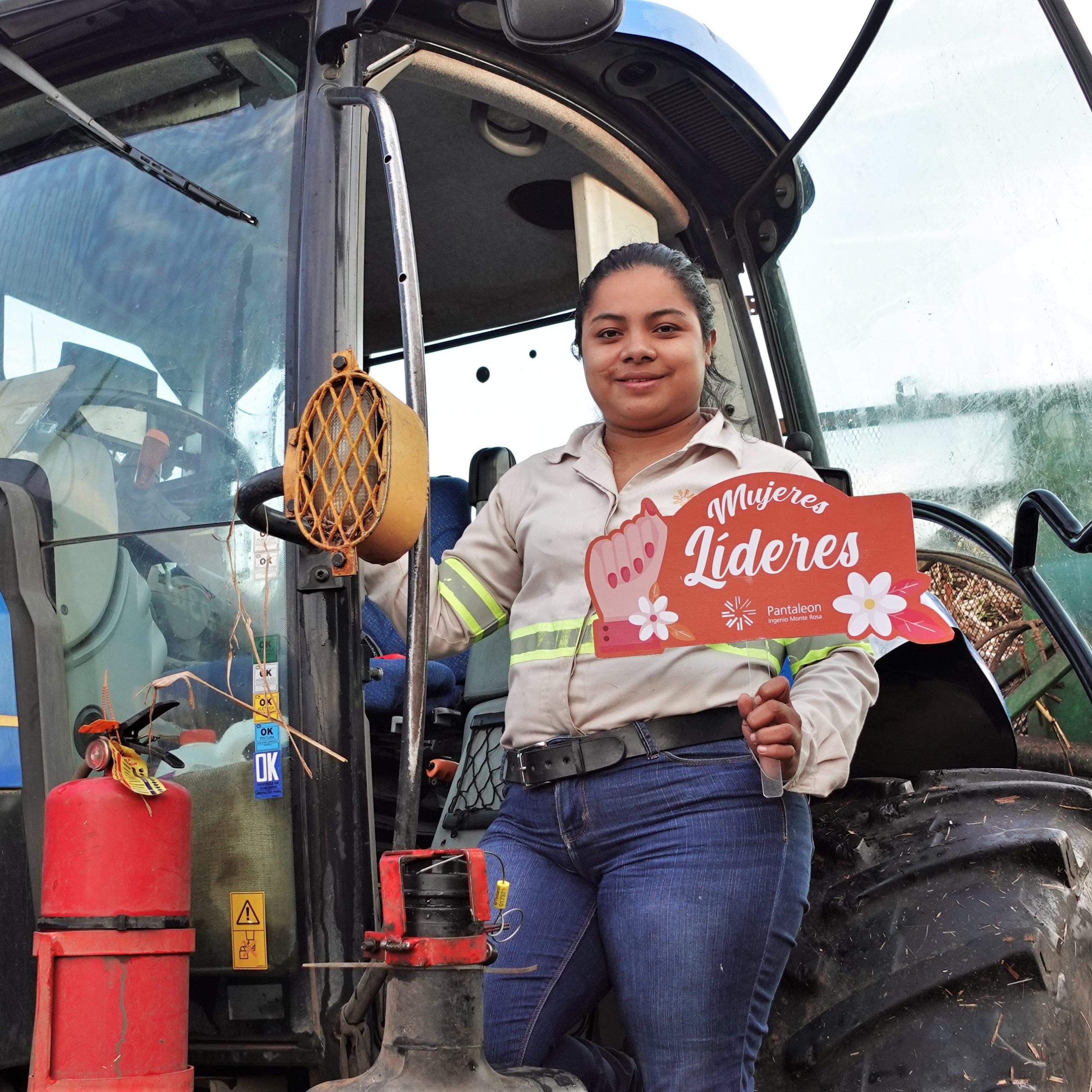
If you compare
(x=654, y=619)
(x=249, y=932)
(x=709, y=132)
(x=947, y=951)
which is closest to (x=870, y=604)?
(x=654, y=619)

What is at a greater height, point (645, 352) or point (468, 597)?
point (645, 352)

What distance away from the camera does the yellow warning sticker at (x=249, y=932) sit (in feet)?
5.69

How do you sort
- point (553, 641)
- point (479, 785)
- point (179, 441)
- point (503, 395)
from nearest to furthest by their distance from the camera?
point (553, 641) < point (179, 441) < point (479, 785) < point (503, 395)

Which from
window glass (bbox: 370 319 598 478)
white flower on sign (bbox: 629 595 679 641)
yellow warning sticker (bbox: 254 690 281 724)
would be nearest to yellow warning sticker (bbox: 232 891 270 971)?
yellow warning sticker (bbox: 254 690 281 724)

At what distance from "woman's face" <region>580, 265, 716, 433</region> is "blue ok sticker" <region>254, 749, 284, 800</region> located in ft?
2.20

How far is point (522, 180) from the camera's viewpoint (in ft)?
9.30

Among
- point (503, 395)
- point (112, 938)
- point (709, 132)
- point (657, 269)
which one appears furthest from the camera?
point (503, 395)

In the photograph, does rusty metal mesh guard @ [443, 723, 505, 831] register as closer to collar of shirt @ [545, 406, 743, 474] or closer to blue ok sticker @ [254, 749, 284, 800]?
blue ok sticker @ [254, 749, 284, 800]

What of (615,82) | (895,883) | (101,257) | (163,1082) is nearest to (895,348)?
(615,82)

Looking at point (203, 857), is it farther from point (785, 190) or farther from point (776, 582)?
point (785, 190)

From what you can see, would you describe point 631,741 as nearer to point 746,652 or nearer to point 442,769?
point 746,652

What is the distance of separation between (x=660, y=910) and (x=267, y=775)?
24.2 inches

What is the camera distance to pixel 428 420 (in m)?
2.02

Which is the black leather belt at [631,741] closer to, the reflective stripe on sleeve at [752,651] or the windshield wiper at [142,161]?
the reflective stripe on sleeve at [752,651]
